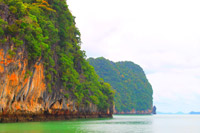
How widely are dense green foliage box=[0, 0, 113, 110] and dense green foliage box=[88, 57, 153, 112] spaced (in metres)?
72.0

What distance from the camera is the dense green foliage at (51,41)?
952 inches

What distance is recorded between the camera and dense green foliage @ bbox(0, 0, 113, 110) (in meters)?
24.2

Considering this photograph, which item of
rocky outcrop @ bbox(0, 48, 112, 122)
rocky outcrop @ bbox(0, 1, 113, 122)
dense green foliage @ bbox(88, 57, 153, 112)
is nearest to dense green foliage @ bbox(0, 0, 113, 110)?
rocky outcrop @ bbox(0, 1, 113, 122)

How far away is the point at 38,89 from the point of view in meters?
28.9

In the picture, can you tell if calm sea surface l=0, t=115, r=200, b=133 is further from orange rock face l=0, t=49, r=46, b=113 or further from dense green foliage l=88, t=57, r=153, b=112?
dense green foliage l=88, t=57, r=153, b=112

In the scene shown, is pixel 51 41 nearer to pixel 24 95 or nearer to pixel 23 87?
pixel 24 95

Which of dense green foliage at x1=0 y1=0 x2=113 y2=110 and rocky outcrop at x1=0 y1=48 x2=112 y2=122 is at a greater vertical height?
dense green foliage at x1=0 y1=0 x2=113 y2=110

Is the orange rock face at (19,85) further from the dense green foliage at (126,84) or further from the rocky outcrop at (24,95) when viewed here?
the dense green foliage at (126,84)

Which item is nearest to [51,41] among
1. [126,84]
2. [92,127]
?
[92,127]

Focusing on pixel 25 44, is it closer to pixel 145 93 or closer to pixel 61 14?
pixel 61 14

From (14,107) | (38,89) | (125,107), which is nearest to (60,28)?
(38,89)

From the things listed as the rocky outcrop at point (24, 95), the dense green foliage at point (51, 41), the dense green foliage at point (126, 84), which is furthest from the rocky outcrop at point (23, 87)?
the dense green foliage at point (126, 84)

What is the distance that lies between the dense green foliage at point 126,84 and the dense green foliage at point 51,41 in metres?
72.0

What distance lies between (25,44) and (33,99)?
20.5 feet
